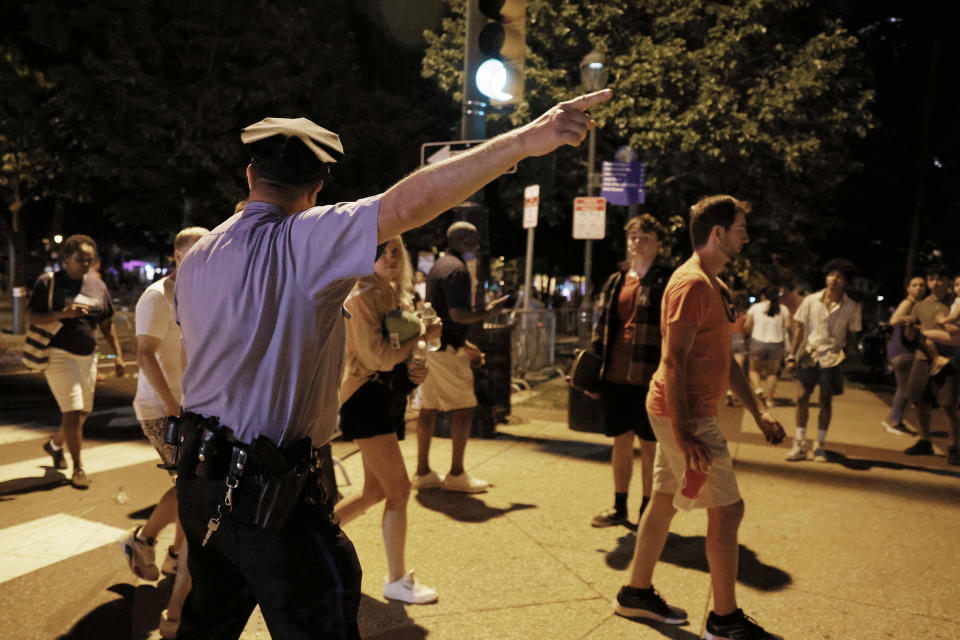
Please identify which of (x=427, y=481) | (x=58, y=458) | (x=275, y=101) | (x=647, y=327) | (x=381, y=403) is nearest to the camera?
(x=381, y=403)

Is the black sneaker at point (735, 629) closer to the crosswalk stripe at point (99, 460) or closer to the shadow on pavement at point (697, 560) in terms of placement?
the shadow on pavement at point (697, 560)

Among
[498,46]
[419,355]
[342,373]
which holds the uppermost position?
[498,46]

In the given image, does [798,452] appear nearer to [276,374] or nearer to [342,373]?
[342,373]

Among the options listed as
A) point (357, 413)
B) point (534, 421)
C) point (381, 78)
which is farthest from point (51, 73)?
point (357, 413)

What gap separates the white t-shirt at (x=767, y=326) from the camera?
1022cm

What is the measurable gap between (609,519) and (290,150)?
389cm

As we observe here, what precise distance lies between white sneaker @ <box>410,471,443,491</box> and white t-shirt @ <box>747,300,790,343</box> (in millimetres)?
6212

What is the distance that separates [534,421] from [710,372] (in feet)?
18.6

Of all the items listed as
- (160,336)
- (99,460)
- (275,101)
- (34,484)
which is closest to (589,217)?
(99,460)

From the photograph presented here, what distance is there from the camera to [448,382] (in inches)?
221

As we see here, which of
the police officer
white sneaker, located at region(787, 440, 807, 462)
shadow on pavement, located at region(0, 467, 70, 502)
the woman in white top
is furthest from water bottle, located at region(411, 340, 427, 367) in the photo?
the woman in white top

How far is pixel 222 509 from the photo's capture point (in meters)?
1.86

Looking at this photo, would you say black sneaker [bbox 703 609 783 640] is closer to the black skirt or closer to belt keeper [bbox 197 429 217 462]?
the black skirt

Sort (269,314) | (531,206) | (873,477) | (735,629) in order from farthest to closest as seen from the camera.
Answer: (531,206) → (873,477) → (735,629) → (269,314)
